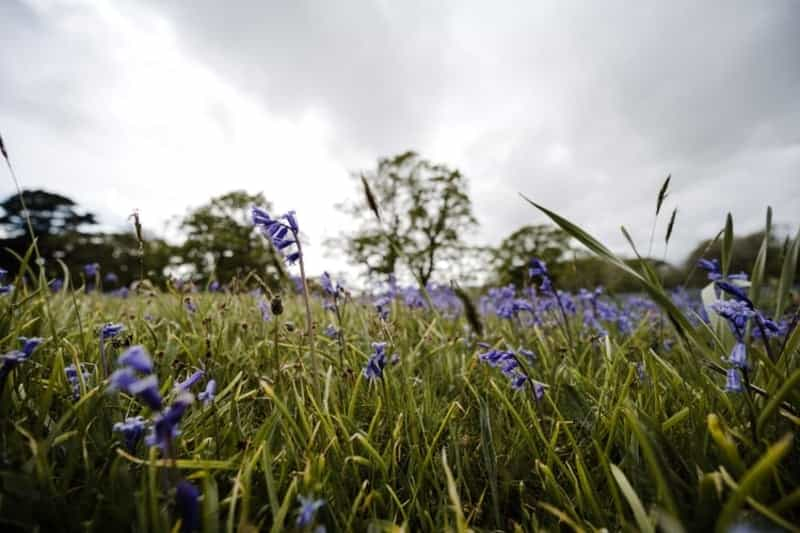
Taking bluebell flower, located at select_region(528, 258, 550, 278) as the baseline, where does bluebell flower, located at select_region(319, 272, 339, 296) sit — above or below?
below

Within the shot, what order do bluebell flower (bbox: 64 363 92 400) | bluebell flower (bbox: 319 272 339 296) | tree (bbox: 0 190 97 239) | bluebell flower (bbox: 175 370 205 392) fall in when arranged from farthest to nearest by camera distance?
tree (bbox: 0 190 97 239) < bluebell flower (bbox: 319 272 339 296) < bluebell flower (bbox: 64 363 92 400) < bluebell flower (bbox: 175 370 205 392)

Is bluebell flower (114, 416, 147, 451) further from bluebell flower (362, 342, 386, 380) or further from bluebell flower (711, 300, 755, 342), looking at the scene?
bluebell flower (711, 300, 755, 342)

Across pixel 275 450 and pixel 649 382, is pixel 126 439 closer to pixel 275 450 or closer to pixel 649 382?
pixel 275 450

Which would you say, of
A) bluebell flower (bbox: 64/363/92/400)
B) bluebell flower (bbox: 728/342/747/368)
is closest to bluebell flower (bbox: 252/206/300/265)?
bluebell flower (bbox: 64/363/92/400)

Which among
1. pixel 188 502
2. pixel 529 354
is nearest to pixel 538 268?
pixel 529 354

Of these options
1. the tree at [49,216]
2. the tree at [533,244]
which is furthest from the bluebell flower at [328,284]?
the tree at [49,216]

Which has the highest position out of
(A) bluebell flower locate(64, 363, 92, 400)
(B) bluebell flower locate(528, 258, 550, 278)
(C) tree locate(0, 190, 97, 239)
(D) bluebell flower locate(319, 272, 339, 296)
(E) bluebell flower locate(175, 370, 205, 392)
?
(C) tree locate(0, 190, 97, 239)

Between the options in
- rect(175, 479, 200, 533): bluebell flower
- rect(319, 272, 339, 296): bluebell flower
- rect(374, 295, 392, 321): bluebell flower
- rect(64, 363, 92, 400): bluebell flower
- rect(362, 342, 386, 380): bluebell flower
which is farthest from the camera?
rect(319, 272, 339, 296): bluebell flower

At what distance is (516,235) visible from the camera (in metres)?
46.1

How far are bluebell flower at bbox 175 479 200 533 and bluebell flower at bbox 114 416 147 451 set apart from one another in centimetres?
35

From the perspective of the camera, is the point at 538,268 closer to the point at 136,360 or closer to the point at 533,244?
the point at 136,360

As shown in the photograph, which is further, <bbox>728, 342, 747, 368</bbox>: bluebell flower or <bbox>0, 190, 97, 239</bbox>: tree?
<bbox>0, 190, 97, 239</bbox>: tree

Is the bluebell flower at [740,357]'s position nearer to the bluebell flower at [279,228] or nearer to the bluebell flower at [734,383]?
the bluebell flower at [734,383]

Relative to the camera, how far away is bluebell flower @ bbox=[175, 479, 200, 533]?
1.03 metres
